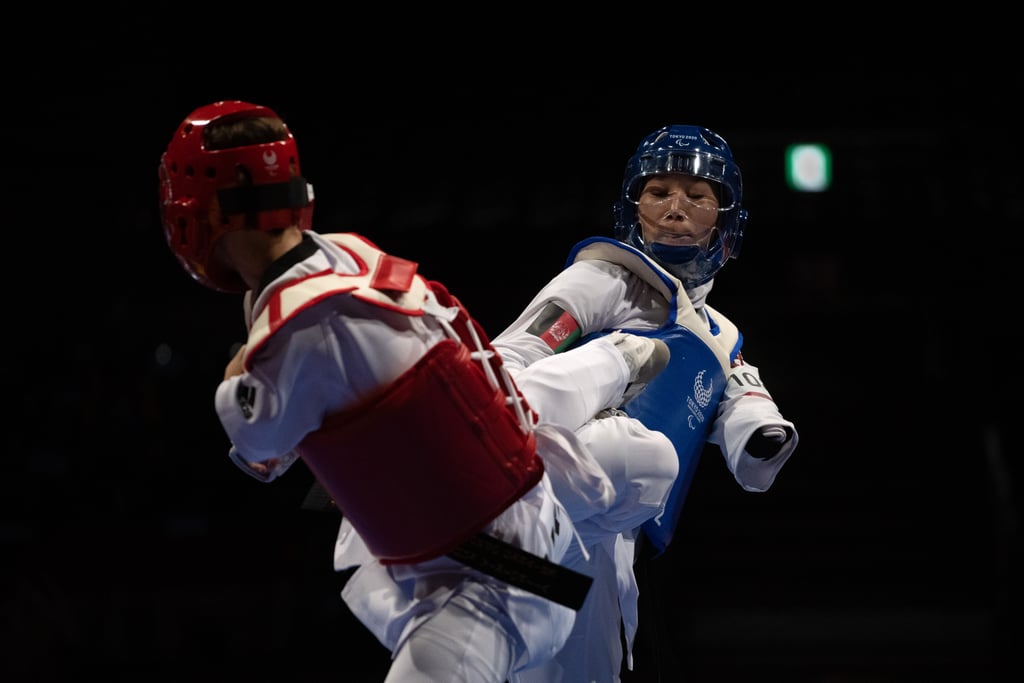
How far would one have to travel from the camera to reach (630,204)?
135 inches

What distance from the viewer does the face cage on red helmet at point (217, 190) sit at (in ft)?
6.98

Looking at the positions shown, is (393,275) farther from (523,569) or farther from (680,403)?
(680,403)

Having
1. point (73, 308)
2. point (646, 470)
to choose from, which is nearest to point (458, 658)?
point (646, 470)

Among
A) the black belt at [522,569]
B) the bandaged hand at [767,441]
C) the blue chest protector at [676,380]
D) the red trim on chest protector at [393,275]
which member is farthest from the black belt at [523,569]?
the bandaged hand at [767,441]

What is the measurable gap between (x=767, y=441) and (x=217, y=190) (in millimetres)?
1725

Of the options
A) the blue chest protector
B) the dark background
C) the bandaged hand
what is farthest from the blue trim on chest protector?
the dark background

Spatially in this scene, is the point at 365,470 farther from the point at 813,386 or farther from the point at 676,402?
the point at 813,386

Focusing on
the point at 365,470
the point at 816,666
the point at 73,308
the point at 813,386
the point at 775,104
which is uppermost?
the point at 365,470

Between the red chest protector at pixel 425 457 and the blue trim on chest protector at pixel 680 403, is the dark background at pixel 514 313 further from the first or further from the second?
the red chest protector at pixel 425 457

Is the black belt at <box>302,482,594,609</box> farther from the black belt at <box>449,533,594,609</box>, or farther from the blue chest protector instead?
the blue chest protector

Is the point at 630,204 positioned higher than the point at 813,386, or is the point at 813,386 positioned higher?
the point at 630,204

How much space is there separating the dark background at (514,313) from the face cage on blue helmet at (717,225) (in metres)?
2.27

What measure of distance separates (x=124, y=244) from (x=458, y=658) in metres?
5.75

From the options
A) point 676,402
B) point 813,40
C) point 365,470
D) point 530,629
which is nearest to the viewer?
point 365,470
